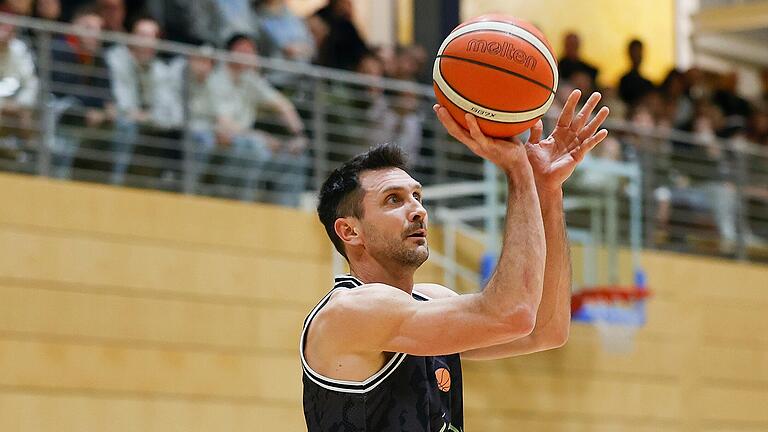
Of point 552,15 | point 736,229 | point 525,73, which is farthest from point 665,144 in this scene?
point 525,73

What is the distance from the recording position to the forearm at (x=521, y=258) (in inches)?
142

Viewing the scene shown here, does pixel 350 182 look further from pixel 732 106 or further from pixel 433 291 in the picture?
pixel 732 106

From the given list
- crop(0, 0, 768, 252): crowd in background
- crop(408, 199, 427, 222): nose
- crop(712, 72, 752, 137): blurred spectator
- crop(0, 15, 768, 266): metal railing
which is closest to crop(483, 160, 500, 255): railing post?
crop(0, 15, 768, 266): metal railing

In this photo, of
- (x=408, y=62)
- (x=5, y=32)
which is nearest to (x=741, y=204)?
(x=408, y=62)

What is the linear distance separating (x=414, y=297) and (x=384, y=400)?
49 cm

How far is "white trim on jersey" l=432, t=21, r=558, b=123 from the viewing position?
380cm

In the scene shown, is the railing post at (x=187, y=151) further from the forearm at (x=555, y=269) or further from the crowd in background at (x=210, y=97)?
the forearm at (x=555, y=269)

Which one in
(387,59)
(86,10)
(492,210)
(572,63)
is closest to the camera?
(86,10)

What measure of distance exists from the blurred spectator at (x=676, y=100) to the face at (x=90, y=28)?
5.93 meters

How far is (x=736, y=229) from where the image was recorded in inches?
448

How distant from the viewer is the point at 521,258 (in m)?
3.62

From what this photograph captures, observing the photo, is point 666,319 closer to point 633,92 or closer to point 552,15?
point 633,92

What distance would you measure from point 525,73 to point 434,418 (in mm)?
1061

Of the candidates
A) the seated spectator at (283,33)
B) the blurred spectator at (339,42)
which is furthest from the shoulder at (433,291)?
the blurred spectator at (339,42)
